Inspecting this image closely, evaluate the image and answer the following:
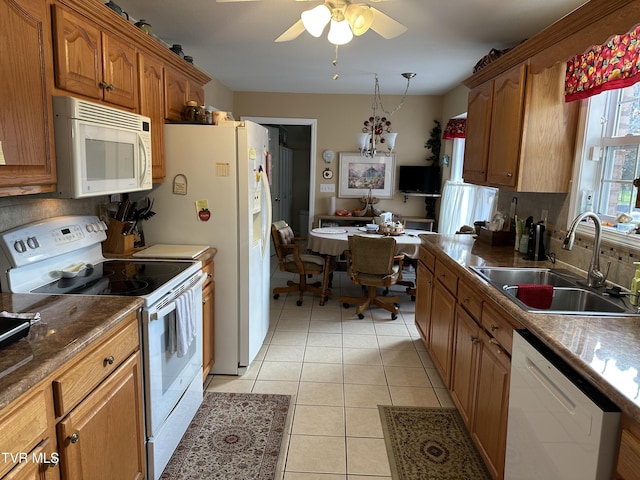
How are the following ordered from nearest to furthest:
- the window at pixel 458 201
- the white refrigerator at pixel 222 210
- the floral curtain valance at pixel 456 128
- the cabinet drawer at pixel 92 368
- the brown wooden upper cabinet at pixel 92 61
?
the cabinet drawer at pixel 92 368 < the brown wooden upper cabinet at pixel 92 61 < the white refrigerator at pixel 222 210 < the window at pixel 458 201 < the floral curtain valance at pixel 456 128

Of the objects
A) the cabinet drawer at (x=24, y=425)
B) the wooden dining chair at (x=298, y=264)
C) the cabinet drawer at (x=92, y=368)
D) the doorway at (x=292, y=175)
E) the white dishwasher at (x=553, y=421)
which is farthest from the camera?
the doorway at (x=292, y=175)

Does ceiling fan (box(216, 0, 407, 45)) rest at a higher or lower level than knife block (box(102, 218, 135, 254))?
higher

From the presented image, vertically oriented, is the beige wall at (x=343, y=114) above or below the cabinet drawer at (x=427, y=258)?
above

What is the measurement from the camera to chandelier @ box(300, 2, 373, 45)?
2.10 metres

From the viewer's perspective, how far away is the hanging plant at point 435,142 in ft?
19.6

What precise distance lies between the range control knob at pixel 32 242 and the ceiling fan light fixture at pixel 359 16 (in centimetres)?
179

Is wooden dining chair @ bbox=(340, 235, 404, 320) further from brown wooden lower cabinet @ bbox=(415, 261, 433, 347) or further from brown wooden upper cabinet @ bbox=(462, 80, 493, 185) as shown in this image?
brown wooden upper cabinet @ bbox=(462, 80, 493, 185)

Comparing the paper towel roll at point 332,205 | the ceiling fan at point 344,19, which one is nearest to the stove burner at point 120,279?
the ceiling fan at point 344,19

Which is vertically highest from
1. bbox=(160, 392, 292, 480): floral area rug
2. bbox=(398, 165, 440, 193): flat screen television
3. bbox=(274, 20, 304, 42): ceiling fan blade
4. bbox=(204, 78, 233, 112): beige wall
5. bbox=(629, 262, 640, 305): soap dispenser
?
bbox=(204, 78, 233, 112): beige wall

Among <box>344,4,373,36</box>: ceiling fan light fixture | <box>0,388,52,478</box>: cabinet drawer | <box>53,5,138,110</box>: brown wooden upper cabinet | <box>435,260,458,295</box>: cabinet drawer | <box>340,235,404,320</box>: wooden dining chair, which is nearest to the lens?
<box>0,388,52,478</box>: cabinet drawer

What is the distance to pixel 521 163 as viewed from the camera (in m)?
2.68

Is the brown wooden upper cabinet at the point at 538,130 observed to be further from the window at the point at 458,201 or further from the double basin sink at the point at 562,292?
the window at the point at 458,201

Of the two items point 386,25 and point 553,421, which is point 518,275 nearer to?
point 553,421

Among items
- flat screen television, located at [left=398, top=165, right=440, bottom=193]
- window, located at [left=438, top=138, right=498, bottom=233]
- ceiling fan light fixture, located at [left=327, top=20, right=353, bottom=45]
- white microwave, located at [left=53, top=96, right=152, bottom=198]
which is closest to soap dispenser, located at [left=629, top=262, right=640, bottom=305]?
ceiling fan light fixture, located at [left=327, top=20, right=353, bottom=45]
